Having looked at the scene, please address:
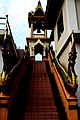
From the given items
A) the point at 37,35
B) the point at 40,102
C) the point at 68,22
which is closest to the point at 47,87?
the point at 40,102

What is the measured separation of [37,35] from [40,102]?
15919 mm

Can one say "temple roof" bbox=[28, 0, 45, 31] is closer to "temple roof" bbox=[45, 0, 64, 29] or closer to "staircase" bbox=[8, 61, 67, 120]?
"temple roof" bbox=[45, 0, 64, 29]

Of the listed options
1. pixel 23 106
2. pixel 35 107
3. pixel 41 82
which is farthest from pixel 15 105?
pixel 41 82

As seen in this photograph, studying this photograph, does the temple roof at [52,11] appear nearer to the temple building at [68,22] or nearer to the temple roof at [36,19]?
the temple building at [68,22]

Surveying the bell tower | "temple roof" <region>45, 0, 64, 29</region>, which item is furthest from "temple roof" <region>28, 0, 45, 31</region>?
"temple roof" <region>45, 0, 64, 29</region>

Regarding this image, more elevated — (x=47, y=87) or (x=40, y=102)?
(x=47, y=87)

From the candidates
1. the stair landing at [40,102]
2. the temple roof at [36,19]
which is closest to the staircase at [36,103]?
the stair landing at [40,102]

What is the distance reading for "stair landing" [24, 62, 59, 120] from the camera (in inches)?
246

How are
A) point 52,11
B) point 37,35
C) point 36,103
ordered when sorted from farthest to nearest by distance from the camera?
point 37,35 → point 52,11 → point 36,103

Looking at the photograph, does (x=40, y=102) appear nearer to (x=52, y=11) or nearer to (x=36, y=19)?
(x=52, y=11)

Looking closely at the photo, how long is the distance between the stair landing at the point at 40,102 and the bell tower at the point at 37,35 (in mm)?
10642

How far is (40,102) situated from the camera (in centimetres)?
717

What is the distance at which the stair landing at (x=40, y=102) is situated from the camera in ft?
20.5

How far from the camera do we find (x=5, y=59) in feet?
21.1
